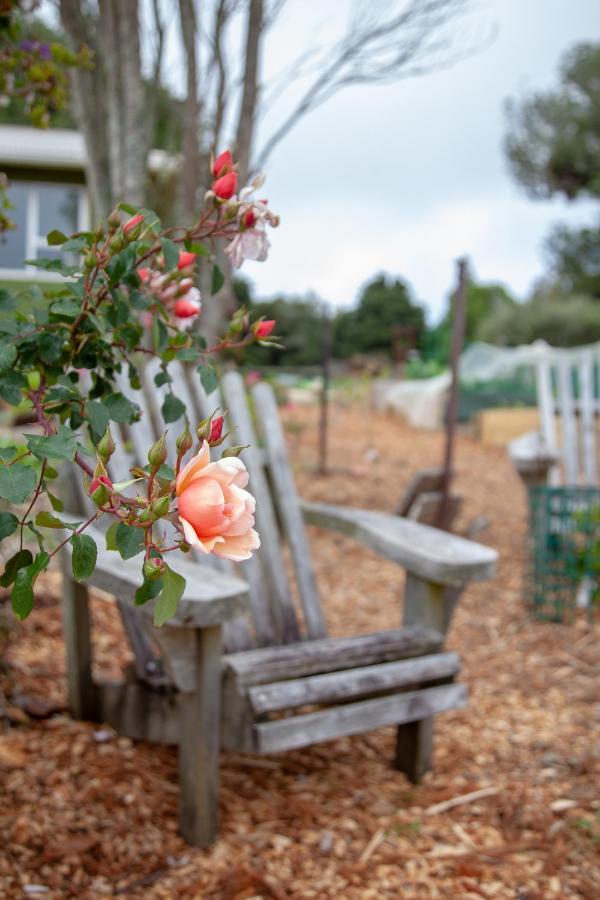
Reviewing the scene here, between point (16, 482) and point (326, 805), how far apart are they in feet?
4.92

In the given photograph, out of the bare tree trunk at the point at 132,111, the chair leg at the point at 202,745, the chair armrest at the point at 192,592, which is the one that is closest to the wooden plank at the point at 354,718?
the chair leg at the point at 202,745

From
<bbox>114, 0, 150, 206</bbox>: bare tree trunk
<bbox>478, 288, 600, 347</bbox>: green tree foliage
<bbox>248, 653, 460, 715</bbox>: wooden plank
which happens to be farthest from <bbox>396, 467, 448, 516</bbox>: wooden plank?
<bbox>478, 288, 600, 347</bbox>: green tree foliage

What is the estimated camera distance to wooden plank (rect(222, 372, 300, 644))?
2250 mm

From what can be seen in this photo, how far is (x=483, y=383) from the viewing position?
10133 mm

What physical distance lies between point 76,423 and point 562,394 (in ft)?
11.2

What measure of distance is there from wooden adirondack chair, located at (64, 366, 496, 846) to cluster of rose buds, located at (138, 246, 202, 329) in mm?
562

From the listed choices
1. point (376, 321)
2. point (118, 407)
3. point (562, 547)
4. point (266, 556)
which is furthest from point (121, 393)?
point (376, 321)

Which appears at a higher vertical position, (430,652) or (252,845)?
(430,652)

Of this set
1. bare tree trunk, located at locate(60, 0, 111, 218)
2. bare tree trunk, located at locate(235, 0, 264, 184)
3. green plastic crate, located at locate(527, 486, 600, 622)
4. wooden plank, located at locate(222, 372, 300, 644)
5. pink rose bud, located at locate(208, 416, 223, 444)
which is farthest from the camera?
bare tree trunk, located at locate(60, 0, 111, 218)

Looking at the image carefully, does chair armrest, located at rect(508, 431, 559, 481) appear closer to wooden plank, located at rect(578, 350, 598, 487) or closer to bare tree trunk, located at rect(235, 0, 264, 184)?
wooden plank, located at rect(578, 350, 598, 487)

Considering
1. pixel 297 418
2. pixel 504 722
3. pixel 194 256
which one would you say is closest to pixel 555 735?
pixel 504 722

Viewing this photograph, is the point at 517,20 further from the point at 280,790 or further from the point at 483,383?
the point at 280,790

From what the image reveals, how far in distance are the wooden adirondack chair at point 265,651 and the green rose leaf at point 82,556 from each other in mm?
714

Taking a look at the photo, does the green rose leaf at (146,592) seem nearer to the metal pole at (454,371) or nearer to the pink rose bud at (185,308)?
the pink rose bud at (185,308)
